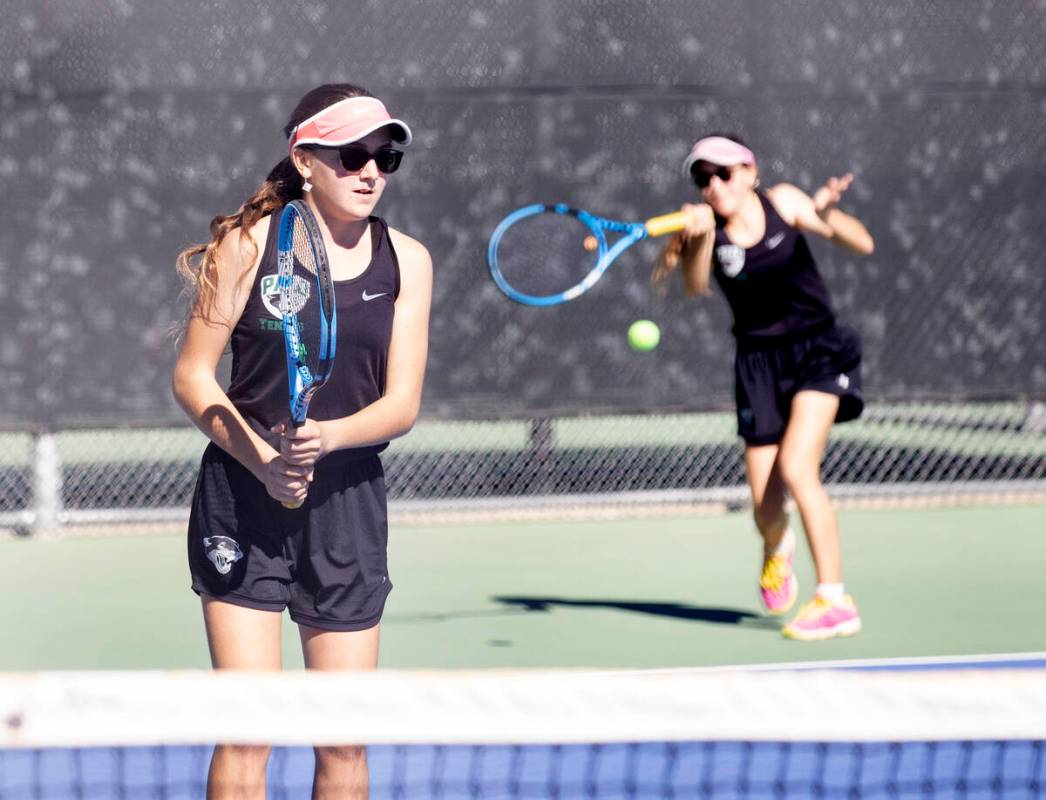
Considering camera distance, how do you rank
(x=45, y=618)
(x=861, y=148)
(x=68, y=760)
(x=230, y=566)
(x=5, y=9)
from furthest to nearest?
(x=861, y=148) → (x=5, y=9) → (x=45, y=618) → (x=68, y=760) → (x=230, y=566)

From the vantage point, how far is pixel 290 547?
2.85 metres

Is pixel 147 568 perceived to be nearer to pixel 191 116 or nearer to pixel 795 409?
pixel 191 116

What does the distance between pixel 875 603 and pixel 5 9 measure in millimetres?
4126

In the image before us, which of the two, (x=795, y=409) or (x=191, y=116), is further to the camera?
(x=191, y=116)

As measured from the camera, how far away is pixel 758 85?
7.29m

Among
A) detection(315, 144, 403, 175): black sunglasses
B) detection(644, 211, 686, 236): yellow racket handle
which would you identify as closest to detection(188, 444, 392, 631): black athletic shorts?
detection(315, 144, 403, 175): black sunglasses

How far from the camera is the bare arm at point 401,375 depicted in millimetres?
2773

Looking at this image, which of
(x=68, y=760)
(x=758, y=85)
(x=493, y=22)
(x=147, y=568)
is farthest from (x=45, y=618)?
(x=758, y=85)

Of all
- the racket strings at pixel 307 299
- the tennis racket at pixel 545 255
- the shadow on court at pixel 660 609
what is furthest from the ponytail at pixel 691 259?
the racket strings at pixel 307 299

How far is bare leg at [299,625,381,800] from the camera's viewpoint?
2711 millimetres

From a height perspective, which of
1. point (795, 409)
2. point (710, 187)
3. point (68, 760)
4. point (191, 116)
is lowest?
point (68, 760)

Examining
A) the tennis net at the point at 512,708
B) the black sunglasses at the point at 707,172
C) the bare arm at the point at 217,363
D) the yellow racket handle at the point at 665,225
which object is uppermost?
the black sunglasses at the point at 707,172

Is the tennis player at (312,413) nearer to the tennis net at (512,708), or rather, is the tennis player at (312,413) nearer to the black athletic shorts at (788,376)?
the tennis net at (512,708)

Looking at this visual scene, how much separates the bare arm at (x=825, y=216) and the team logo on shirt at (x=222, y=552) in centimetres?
253
